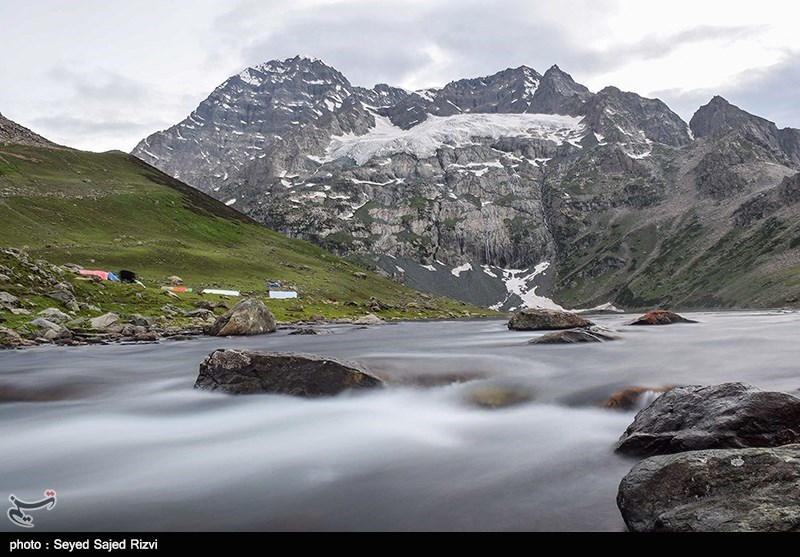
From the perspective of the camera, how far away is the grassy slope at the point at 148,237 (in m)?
86.3

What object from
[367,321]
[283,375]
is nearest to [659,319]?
[367,321]

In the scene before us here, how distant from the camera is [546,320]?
2105 inches

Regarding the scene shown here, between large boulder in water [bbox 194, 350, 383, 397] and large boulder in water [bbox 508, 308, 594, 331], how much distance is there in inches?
1419

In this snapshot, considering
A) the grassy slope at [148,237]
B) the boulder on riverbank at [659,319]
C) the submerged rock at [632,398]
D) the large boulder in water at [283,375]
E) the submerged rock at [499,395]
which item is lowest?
the boulder on riverbank at [659,319]

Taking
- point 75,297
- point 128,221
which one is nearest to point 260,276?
point 128,221

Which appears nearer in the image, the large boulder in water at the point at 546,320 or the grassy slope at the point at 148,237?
the large boulder in water at the point at 546,320

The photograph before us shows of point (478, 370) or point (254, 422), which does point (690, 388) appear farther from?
point (254, 422)

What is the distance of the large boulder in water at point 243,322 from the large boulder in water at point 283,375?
1151 inches

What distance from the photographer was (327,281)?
12744cm

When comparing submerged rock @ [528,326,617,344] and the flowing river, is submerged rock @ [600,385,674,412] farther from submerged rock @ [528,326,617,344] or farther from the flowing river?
submerged rock @ [528,326,617,344]

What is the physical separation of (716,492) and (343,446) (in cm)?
931

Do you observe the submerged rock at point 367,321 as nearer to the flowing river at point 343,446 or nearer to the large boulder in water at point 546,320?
the large boulder in water at point 546,320


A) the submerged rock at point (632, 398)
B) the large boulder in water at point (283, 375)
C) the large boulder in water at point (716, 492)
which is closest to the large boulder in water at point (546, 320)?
the submerged rock at point (632, 398)

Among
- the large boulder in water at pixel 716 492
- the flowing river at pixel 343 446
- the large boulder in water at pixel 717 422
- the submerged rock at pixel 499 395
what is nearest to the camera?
the large boulder in water at pixel 716 492
